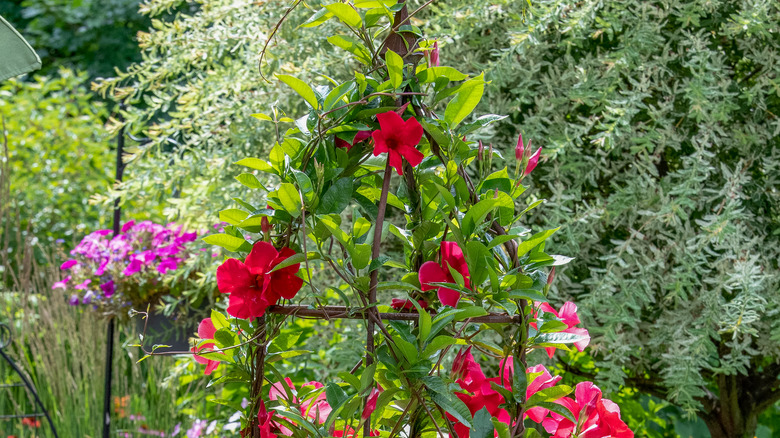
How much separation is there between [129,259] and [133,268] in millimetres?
58

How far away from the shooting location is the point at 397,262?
688 mm

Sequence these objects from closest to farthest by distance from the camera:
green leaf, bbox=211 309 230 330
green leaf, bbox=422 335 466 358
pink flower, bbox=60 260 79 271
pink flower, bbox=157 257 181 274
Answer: green leaf, bbox=422 335 466 358 < green leaf, bbox=211 309 230 330 < pink flower, bbox=157 257 181 274 < pink flower, bbox=60 260 79 271

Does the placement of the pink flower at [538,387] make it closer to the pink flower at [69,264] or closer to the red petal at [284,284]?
the red petal at [284,284]

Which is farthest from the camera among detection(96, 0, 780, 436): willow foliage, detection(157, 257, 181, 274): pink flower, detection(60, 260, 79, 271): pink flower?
detection(60, 260, 79, 271): pink flower

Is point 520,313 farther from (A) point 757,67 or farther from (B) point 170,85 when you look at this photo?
(B) point 170,85

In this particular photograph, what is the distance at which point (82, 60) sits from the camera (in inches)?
271

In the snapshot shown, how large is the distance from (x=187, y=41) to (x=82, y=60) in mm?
5799

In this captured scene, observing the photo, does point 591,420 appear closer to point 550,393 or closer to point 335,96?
point 550,393

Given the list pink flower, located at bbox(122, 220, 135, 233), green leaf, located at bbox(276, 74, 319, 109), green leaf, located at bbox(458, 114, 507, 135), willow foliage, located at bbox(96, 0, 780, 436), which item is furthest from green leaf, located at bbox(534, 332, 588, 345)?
pink flower, located at bbox(122, 220, 135, 233)

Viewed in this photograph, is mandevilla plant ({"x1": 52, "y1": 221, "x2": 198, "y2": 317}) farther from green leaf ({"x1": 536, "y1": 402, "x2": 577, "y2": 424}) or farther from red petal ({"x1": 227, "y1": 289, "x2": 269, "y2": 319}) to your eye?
green leaf ({"x1": 536, "y1": 402, "x2": 577, "y2": 424})

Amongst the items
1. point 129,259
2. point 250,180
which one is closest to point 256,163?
point 250,180

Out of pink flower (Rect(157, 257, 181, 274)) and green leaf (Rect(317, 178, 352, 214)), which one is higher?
green leaf (Rect(317, 178, 352, 214))

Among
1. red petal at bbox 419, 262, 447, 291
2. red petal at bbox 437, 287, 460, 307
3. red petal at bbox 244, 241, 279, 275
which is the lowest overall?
red petal at bbox 437, 287, 460, 307

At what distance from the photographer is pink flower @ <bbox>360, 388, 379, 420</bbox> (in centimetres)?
60
